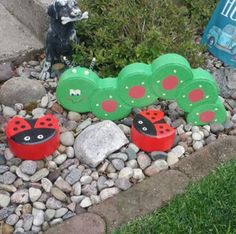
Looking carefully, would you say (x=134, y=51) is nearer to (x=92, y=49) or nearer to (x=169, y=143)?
(x=92, y=49)

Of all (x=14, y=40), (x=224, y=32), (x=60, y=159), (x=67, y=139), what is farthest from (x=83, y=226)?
(x=224, y=32)

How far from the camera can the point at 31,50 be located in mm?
3455

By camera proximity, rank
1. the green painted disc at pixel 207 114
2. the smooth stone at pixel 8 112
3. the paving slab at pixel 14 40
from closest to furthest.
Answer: the green painted disc at pixel 207 114 < the smooth stone at pixel 8 112 < the paving slab at pixel 14 40

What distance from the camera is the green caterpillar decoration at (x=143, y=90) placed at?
9.00ft

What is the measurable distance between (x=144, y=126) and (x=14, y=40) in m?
1.28

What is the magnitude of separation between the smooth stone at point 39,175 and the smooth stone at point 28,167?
22 millimetres

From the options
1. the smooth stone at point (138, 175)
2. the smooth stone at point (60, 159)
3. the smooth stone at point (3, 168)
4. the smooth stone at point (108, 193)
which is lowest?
the smooth stone at point (3, 168)

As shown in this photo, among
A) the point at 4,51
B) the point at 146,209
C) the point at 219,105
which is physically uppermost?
the point at 219,105

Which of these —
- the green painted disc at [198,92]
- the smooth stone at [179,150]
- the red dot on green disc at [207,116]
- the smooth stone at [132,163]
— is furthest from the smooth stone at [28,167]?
the red dot on green disc at [207,116]

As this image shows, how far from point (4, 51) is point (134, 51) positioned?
0.88m

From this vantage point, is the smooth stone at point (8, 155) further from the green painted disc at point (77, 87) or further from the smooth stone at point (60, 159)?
the green painted disc at point (77, 87)

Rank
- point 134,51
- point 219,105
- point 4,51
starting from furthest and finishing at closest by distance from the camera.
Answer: point 4,51
point 134,51
point 219,105

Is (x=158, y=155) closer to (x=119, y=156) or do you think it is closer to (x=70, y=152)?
(x=119, y=156)

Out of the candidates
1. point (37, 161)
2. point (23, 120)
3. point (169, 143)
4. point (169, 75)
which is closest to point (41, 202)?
point (37, 161)
